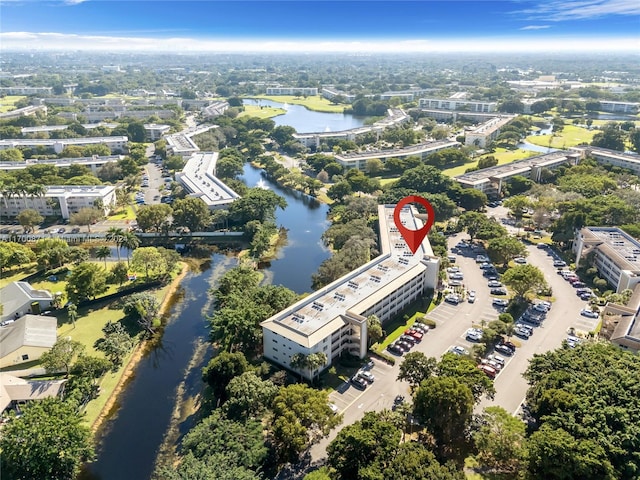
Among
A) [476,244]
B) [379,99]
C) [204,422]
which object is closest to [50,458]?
[204,422]

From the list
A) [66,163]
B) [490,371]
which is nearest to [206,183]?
[66,163]

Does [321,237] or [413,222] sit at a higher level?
[413,222]

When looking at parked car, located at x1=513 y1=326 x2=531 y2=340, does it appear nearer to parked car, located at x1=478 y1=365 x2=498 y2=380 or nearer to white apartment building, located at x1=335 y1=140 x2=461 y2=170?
parked car, located at x1=478 y1=365 x2=498 y2=380

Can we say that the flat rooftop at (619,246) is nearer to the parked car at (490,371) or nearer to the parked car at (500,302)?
the parked car at (500,302)

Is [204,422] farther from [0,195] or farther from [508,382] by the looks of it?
[0,195]

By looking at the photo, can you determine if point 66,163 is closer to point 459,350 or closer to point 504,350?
point 459,350

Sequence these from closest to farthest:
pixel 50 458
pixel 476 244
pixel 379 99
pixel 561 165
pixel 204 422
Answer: pixel 50 458 → pixel 204 422 → pixel 476 244 → pixel 561 165 → pixel 379 99

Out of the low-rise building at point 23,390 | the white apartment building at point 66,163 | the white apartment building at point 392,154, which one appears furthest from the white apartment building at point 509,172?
the white apartment building at point 66,163
